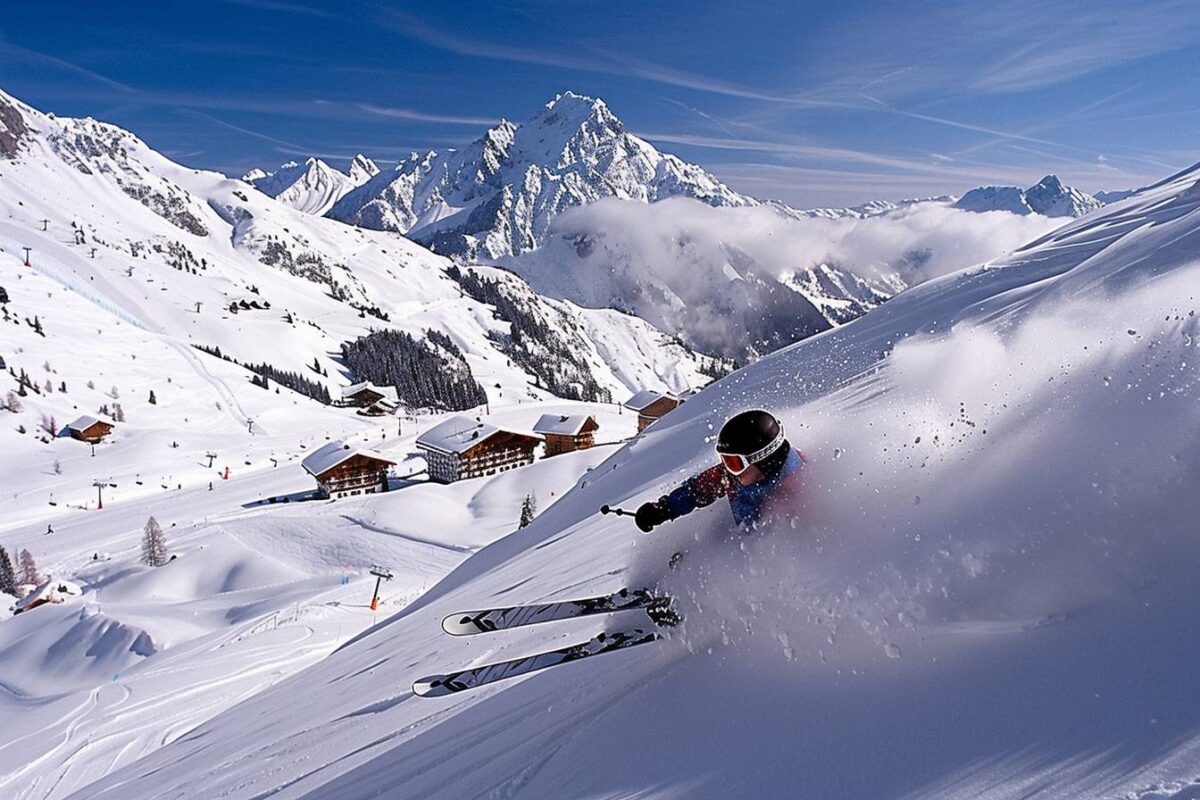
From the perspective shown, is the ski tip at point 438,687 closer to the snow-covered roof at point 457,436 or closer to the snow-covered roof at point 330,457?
the snow-covered roof at point 330,457

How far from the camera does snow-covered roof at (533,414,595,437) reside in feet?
213

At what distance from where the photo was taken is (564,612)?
5930mm

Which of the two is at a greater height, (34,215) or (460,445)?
(34,215)

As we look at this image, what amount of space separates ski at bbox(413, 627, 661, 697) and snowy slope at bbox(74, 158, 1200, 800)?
160 millimetres

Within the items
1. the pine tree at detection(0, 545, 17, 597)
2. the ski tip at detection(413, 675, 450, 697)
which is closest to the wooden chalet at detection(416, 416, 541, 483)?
the pine tree at detection(0, 545, 17, 597)

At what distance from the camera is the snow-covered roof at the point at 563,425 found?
64.9 meters

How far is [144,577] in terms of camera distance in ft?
110

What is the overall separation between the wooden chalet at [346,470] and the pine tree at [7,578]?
18.7 meters

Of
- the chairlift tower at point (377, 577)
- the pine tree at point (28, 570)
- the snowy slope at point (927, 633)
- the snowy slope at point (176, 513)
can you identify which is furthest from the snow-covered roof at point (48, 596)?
the snowy slope at point (927, 633)

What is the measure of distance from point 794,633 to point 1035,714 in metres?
1.54

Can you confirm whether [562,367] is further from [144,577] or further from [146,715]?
[146,715]

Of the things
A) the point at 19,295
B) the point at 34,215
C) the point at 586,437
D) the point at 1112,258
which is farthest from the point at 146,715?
the point at 34,215

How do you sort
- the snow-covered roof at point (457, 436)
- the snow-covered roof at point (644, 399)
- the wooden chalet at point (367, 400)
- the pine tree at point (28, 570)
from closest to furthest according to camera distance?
the pine tree at point (28, 570) → the snow-covered roof at point (457, 436) → the snow-covered roof at point (644, 399) → the wooden chalet at point (367, 400)

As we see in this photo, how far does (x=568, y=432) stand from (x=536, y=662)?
59.1m
